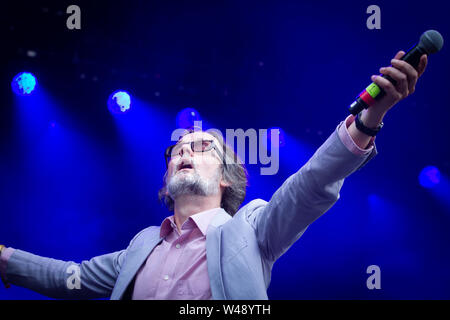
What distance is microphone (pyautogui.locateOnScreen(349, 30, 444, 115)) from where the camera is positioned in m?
1.19

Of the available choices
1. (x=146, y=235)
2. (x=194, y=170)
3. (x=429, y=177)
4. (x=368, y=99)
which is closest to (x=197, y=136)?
(x=194, y=170)

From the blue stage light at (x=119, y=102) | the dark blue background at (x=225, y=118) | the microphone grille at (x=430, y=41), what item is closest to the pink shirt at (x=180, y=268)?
the microphone grille at (x=430, y=41)

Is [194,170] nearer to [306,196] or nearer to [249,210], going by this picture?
[249,210]

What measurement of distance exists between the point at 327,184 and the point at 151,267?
860 mm

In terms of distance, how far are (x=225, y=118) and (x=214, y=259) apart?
2401 millimetres

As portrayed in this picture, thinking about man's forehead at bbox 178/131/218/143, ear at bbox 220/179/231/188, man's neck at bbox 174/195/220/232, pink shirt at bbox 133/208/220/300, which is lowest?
pink shirt at bbox 133/208/220/300

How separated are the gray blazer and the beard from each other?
0.54 feet

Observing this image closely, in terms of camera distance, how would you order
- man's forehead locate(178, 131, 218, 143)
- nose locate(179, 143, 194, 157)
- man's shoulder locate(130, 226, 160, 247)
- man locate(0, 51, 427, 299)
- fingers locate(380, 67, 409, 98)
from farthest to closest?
man's forehead locate(178, 131, 218, 143), nose locate(179, 143, 194, 157), man's shoulder locate(130, 226, 160, 247), man locate(0, 51, 427, 299), fingers locate(380, 67, 409, 98)

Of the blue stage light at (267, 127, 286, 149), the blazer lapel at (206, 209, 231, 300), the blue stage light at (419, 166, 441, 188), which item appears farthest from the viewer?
the blue stage light at (419, 166, 441, 188)

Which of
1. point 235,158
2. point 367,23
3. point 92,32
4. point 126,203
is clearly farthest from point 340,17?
point 126,203

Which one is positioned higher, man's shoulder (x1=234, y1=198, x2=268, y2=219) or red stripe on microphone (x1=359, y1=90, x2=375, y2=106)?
red stripe on microphone (x1=359, y1=90, x2=375, y2=106)

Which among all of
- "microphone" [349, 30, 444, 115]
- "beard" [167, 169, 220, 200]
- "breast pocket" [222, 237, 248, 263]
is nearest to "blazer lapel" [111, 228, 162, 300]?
"beard" [167, 169, 220, 200]

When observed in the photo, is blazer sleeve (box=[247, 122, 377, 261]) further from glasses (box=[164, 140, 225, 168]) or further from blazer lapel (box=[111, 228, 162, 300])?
glasses (box=[164, 140, 225, 168])

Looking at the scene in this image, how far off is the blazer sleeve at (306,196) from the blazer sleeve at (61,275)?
76 cm
